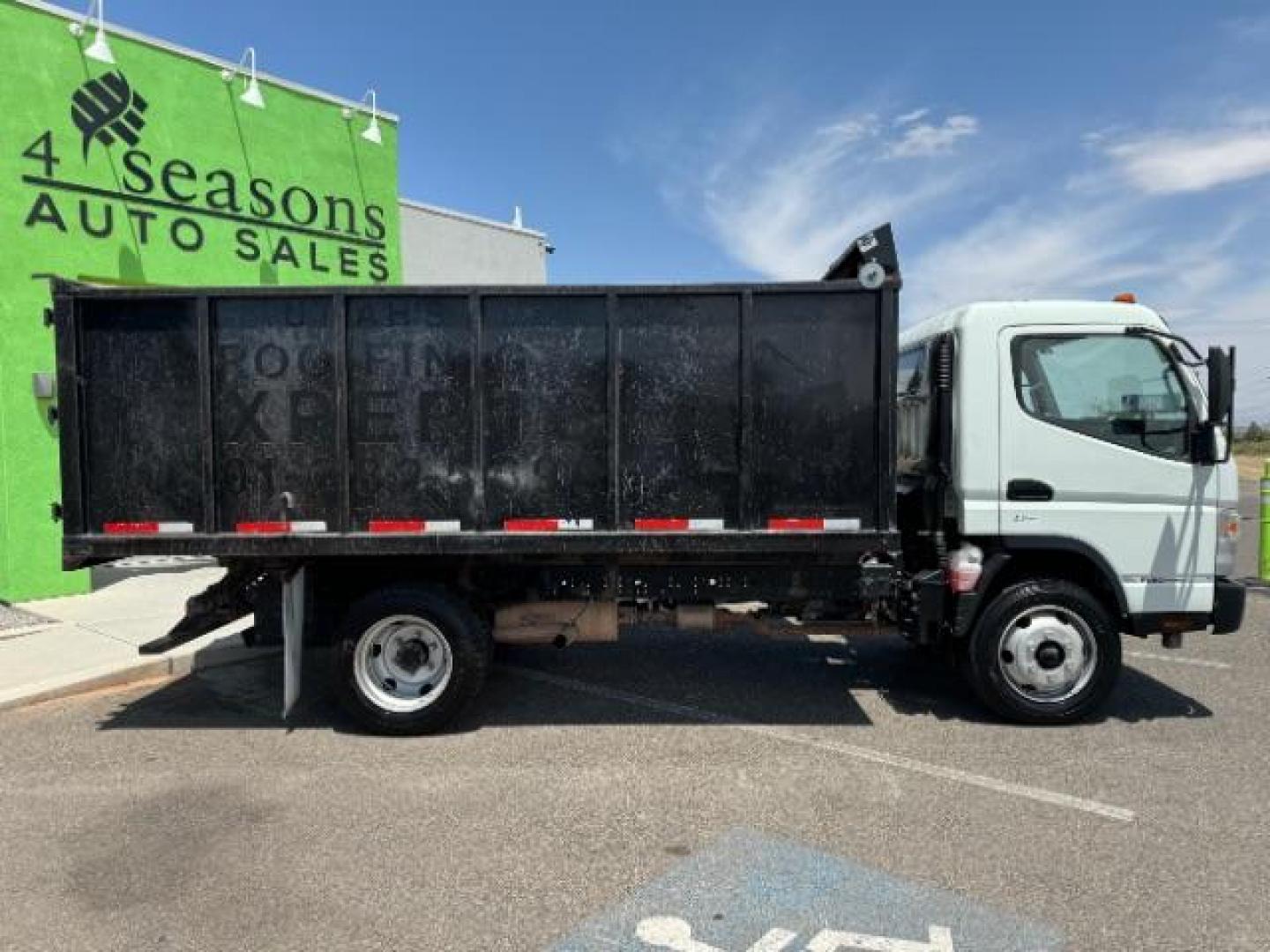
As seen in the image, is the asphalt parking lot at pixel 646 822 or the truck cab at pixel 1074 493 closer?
the asphalt parking lot at pixel 646 822

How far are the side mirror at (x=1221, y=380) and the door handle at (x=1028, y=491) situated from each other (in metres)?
1.02

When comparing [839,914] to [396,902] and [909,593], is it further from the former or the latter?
[909,593]

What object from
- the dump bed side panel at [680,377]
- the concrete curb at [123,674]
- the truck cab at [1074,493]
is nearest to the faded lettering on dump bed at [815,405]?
the dump bed side panel at [680,377]

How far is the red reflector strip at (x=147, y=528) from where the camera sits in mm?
5109

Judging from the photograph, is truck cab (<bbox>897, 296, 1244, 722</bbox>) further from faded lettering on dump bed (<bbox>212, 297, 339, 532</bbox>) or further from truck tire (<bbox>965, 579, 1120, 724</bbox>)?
A: faded lettering on dump bed (<bbox>212, 297, 339, 532</bbox>)

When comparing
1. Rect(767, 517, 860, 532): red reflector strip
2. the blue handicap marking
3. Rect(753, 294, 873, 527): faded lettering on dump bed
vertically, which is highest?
Rect(753, 294, 873, 527): faded lettering on dump bed

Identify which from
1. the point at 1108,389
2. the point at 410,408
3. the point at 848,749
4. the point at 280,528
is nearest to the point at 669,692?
the point at 848,749

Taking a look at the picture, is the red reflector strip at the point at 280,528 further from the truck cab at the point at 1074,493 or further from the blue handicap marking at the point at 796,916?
the truck cab at the point at 1074,493

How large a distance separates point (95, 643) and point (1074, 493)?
7499 millimetres

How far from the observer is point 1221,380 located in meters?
4.98

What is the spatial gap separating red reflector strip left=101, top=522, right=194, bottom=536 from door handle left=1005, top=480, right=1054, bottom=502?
16.1ft

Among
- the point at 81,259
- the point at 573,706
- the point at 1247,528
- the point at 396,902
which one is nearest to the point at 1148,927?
the point at 396,902

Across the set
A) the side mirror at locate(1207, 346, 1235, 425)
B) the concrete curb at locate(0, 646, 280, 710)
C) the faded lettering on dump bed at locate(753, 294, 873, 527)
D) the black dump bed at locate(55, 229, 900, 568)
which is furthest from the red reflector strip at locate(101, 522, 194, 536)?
the side mirror at locate(1207, 346, 1235, 425)

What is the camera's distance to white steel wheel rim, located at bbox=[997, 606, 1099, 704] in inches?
210
